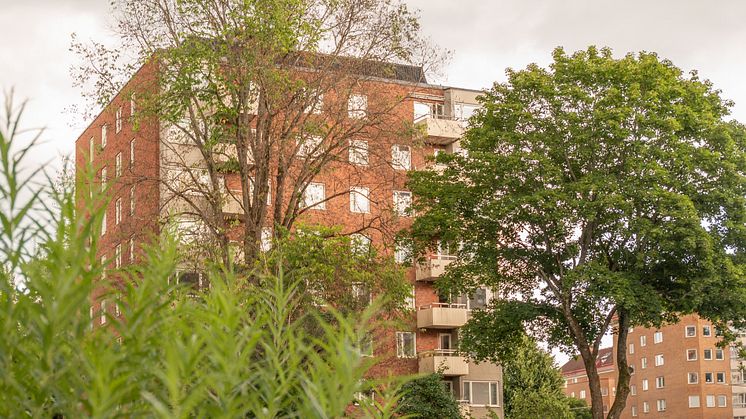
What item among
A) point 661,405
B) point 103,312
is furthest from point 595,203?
point 661,405

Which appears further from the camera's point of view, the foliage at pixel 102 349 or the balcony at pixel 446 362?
the balcony at pixel 446 362

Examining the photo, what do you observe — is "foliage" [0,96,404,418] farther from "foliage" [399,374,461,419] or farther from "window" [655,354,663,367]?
"window" [655,354,663,367]

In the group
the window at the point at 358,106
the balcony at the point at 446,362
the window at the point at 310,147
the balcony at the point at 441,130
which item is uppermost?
the balcony at the point at 441,130

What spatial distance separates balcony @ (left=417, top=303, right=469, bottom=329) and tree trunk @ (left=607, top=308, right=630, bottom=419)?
15714 mm

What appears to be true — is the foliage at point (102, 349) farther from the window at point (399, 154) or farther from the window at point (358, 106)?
the window at point (358, 106)

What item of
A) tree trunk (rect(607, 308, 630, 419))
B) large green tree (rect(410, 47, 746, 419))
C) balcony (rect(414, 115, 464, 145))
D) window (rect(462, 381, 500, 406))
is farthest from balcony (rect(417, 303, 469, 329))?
tree trunk (rect(607, 308, 630, 419))

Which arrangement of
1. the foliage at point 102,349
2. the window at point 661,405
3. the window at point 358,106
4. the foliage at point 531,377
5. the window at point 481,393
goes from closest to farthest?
the foliage at point 102,349, the window at point 358,106, the window at point 481,393, the foliage at point 531,377, the window at point 661,405

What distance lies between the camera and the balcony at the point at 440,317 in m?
69.6

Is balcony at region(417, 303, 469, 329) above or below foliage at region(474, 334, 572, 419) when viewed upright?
above

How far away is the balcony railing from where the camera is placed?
6962 cm

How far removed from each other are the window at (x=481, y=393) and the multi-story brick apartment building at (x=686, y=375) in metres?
75.2

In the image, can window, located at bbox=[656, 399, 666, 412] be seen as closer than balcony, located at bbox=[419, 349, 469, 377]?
No

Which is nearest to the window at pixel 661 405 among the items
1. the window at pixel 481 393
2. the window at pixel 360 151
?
the window at pixel 481 393

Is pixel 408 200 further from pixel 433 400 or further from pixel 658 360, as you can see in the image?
pixel 658 360
